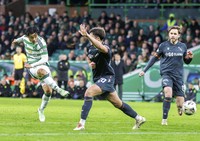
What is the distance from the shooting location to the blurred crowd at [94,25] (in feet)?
122

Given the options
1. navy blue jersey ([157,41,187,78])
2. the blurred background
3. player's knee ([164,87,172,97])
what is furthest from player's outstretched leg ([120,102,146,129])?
the blurred background

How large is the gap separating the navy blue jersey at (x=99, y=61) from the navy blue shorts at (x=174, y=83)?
2.59 m

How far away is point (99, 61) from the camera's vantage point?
1638 cm

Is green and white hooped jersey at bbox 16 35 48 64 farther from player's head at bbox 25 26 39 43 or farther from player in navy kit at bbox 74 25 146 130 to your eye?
player in navy kit at bbox 74 25 146 130

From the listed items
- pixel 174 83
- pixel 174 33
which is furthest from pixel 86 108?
pixel 174 33

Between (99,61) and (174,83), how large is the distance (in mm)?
3188

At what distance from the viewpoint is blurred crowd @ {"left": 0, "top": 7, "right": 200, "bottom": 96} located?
37.2m

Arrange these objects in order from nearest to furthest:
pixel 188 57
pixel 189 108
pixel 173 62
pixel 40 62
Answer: pixel 189 108, pixel 188 57, pixel 173 62, pixel 40 62

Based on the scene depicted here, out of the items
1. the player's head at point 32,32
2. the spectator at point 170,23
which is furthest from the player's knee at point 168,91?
the spectator at point 170,23

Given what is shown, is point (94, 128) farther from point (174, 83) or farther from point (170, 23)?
point (170, 23)

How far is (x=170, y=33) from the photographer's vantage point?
1894 cm

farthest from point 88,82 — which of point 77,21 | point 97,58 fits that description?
point 97,58

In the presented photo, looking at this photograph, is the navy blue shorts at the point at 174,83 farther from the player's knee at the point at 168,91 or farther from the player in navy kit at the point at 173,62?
the player's knee at the point at 168,91

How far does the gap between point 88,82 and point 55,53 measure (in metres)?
6.23
